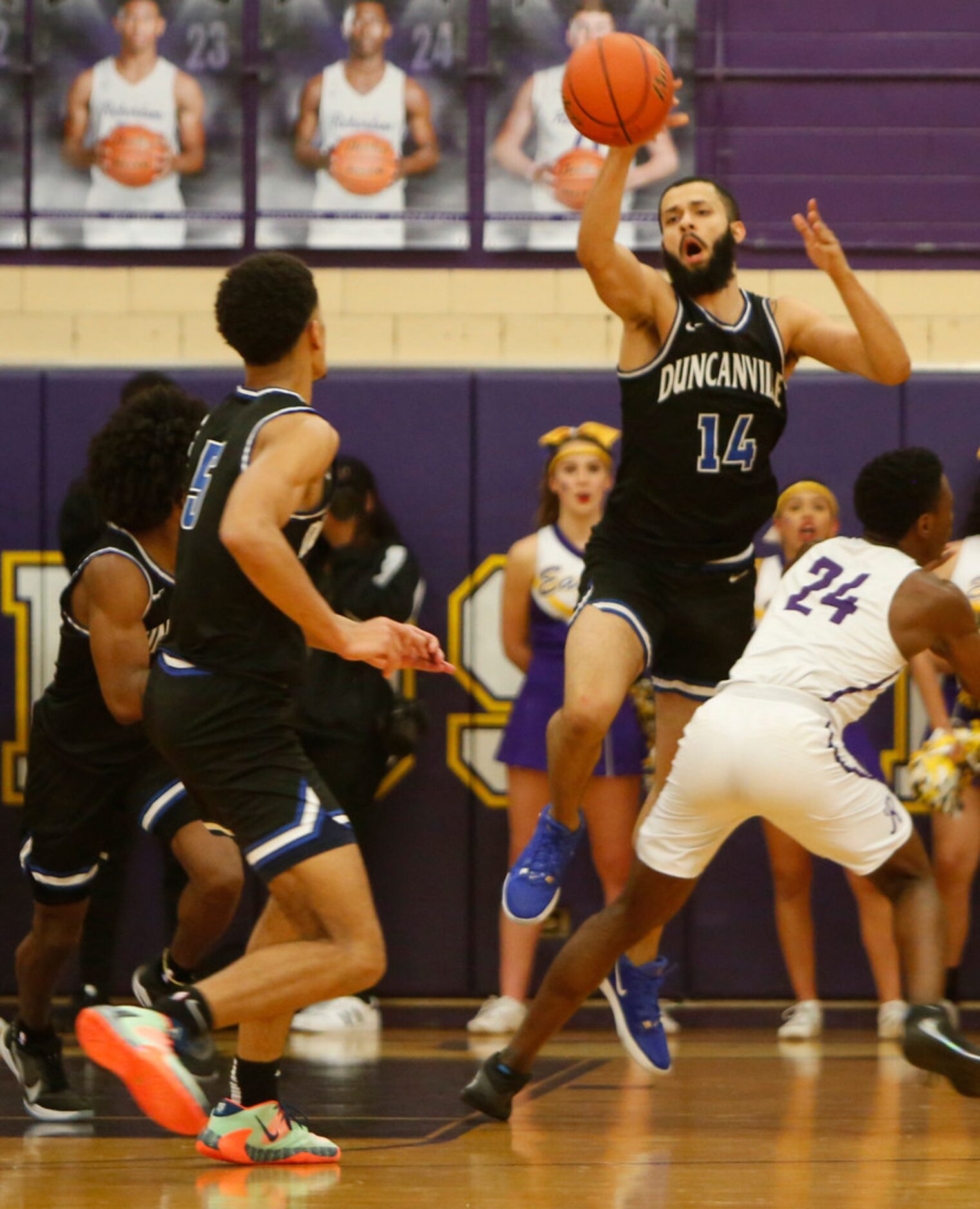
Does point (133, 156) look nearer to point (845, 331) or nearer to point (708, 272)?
point (708, 272)

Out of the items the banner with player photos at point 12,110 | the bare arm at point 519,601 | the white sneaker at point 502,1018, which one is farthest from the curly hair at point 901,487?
the banner with player photos at point 12,110

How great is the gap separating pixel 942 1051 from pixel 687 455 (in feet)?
5.43

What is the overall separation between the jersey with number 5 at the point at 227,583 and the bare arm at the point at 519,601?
2759 millimetres

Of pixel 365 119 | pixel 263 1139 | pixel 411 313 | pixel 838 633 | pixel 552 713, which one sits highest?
pixel 365 119

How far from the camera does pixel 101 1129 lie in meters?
4.72

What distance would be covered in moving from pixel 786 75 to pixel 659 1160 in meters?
4.99

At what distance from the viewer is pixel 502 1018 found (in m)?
6.64

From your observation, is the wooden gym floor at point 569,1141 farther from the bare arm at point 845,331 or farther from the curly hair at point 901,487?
the bare arm at point 845,331

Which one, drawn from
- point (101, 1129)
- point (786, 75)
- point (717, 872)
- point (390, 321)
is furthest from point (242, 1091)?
point (786, 75)

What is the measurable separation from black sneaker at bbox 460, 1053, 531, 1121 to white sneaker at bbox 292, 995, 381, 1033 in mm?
2102

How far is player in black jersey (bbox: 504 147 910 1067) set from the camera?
463 centimetres

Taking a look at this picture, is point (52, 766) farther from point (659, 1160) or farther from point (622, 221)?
point (622, 221)

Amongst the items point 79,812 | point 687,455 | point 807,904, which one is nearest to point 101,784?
point 79,812

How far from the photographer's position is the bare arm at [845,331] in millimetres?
4574
